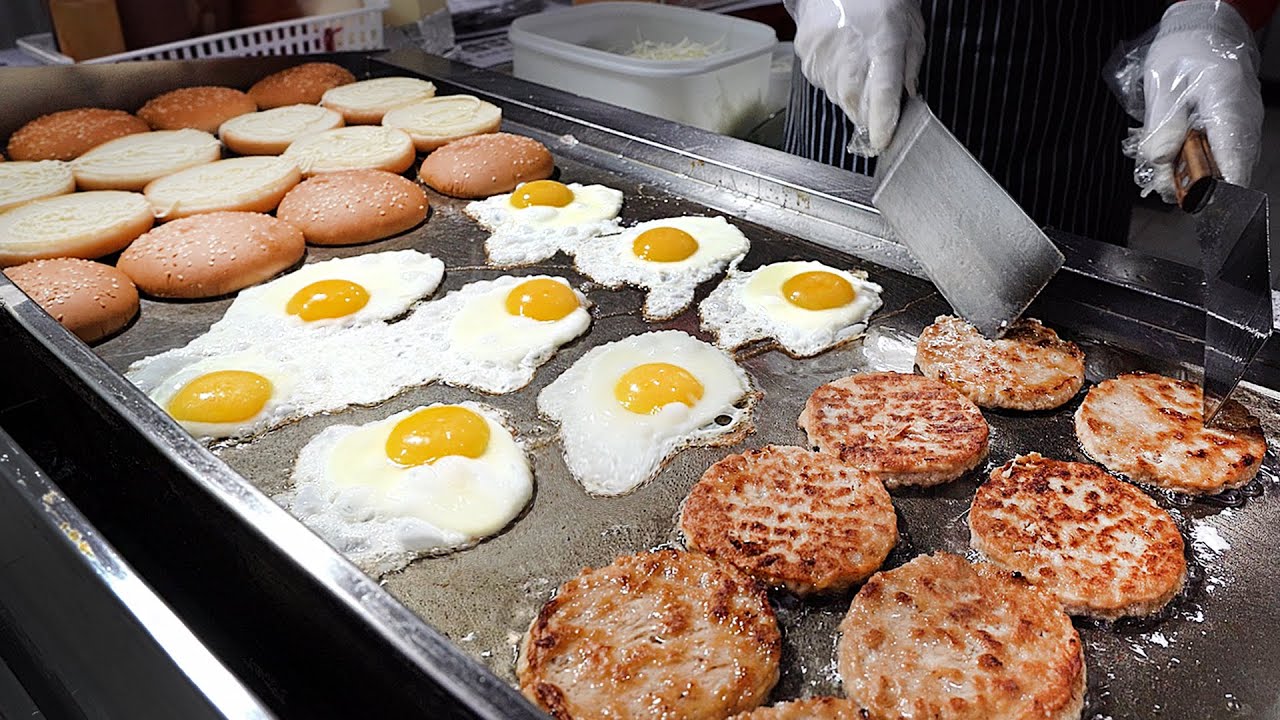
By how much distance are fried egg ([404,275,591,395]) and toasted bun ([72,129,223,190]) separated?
152 cm

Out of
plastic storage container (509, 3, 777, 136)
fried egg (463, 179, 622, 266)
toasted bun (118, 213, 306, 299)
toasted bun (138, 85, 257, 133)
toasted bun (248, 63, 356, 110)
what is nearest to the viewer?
toasted bun (118, 213, 306, 299)

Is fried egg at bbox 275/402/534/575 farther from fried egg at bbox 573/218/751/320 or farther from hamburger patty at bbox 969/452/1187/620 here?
hamburger patty at bbox 969/452/1187/620

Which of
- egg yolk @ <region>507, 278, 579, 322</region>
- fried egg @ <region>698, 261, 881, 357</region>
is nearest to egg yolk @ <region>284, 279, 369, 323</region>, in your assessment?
egg yolk @ <region>507, 278, 579, 322</region>

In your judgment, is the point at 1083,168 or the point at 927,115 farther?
the point at 1083,168

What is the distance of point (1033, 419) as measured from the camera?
2377 mm

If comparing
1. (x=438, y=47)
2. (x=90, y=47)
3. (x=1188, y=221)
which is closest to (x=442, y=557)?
(x=90, y=47)

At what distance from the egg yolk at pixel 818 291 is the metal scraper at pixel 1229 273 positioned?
91 centimetres

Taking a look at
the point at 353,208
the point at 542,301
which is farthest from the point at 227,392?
the point at 353,208

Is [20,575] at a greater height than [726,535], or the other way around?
[20,575]

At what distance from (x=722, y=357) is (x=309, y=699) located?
4.51 ft

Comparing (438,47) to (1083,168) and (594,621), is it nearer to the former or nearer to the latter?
(1083,168)

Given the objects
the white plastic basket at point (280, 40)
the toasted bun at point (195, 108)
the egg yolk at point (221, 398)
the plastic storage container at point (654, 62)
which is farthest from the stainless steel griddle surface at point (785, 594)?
the white plastic basket at point (280, 40)

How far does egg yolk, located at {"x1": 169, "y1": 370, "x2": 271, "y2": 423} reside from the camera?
2342mm

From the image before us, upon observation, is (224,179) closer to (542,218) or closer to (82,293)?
(82,293)
